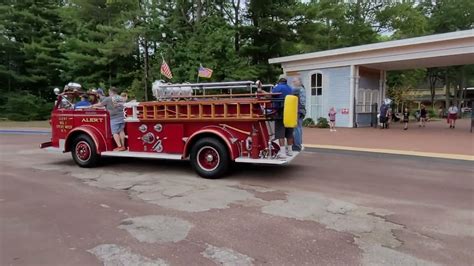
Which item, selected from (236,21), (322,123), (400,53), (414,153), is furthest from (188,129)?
(236,21)

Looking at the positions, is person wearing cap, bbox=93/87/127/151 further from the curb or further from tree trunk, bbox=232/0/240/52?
tree trunk, bbox=232/0/240/52

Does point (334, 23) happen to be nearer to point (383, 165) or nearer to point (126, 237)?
point (383, 165)

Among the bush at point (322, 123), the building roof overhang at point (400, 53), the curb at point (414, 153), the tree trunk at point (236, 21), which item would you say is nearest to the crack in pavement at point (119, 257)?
the curb at point (414, 153)

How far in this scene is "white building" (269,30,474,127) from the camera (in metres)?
18.0

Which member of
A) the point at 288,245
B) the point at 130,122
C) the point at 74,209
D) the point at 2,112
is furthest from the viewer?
the point at 2,112

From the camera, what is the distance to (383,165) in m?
9.45

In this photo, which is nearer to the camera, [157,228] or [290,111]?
[157,228]

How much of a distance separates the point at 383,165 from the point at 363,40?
25730 mm

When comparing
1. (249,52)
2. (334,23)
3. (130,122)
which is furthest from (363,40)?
(130,122)

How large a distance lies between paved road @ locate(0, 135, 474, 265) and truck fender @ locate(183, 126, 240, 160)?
1.85 ft

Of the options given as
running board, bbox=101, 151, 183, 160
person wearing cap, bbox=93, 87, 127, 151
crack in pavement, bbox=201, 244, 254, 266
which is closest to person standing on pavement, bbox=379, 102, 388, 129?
running board, bbox=101, 151, 183, 160

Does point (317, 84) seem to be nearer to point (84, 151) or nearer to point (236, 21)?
point (236, 21)

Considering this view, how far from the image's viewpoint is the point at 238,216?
5.18m

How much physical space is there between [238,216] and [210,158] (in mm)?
2575
